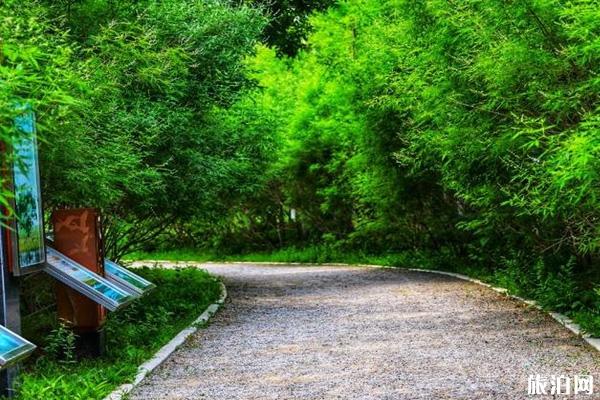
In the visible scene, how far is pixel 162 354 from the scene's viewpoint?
387 inches

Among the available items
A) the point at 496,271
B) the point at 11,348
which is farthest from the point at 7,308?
the point at 496,271

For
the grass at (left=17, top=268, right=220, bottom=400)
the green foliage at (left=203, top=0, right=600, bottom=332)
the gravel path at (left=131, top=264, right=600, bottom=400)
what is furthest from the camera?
the green foliage at (left=203, top=0, right=600, bottom=332)

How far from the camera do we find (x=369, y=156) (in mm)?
22203

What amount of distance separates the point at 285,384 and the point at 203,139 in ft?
23.0

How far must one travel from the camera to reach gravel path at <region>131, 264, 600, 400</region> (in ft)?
25.8

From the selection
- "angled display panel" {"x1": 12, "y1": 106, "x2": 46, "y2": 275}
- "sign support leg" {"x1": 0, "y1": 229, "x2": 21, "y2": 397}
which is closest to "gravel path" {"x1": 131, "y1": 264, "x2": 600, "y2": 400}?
"sign support leg" {"x1": 0, "y1": 229, "x2": 21, "y2": 397}

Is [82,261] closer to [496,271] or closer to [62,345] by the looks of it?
[62,345]

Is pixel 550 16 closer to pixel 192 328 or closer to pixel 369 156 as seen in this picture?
pixel 192 328

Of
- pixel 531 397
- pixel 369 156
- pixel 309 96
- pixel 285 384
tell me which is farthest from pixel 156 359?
pixel 309 96

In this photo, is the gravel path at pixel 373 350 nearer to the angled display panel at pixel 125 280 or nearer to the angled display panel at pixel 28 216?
the angled display panel at pixel 125 280

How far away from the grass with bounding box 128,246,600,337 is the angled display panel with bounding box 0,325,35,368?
5.62m

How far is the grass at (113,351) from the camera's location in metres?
7.44

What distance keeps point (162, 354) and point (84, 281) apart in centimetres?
180

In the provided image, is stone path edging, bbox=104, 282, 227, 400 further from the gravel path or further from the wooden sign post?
the wooden sign post
